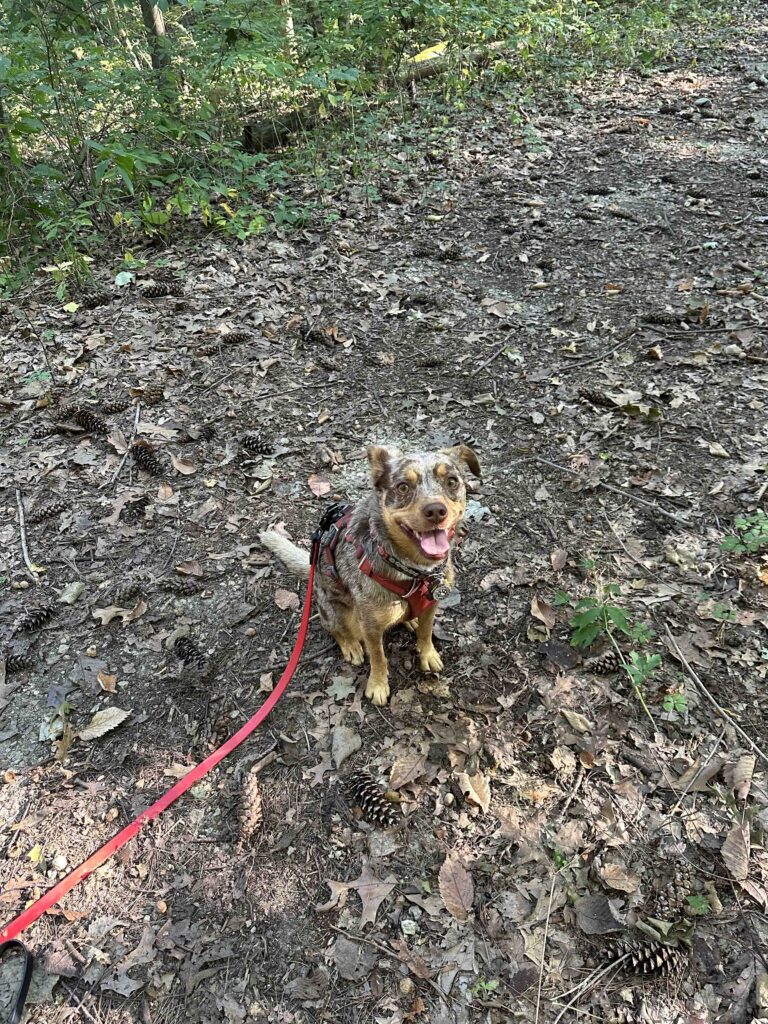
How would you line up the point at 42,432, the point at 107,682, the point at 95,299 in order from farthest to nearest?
the point at 95,299 < the point at 42,432 < the point at 107,682

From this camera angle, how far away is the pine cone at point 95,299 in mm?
7602

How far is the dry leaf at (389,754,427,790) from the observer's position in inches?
132

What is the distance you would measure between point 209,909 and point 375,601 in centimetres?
182

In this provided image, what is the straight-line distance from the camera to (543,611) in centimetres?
409

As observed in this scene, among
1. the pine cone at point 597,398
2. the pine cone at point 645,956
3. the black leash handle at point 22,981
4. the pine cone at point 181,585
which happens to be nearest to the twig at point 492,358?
the pine cone at point 597,398

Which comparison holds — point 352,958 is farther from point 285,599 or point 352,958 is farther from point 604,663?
point 285,599

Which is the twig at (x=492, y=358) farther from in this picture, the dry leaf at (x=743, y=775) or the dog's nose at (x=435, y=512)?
the dry leaf at (x=743, y=775)

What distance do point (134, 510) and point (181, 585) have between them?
3.55 feet

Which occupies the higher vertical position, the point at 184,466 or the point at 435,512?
the point at 435,512

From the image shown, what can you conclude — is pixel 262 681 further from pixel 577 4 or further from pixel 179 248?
pixel 577 4

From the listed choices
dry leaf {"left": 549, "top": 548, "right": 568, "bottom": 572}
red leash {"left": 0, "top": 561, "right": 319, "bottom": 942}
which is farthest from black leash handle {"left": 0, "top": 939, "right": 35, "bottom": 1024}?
dry leaf {"left": 549, "top": 548, "right": 568, "bottom": 572}

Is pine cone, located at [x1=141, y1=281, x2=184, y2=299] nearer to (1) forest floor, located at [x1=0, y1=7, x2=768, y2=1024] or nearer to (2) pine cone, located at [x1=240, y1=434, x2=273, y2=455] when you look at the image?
(1) forest floor, located at [x1=0, y1=7, x2=768, y2=1024]


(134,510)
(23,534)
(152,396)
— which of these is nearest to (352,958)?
(134,510)

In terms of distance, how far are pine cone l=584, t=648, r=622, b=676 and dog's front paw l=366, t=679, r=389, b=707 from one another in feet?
4.28
